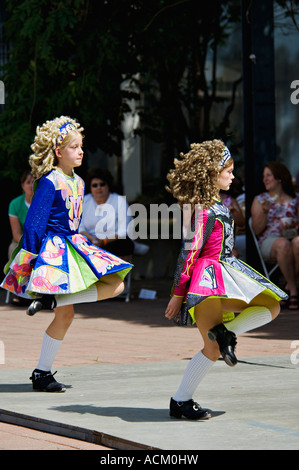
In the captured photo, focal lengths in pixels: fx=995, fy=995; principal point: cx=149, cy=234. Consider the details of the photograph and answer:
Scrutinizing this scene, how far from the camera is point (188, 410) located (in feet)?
18.1

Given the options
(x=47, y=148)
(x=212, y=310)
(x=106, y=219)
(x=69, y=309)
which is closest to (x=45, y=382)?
(x=69, y=309)

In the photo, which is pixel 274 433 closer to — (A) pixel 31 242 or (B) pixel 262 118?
(A) pixel 31 242

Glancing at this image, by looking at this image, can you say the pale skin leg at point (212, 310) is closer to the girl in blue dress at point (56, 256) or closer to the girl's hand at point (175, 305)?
the girl's hand at point (175, 305)

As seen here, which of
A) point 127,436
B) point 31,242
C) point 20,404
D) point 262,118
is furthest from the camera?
point 262,118

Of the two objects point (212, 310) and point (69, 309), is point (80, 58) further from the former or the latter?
point (212, 310)

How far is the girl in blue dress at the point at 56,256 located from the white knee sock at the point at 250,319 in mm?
1001

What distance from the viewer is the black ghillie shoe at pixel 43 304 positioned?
6.40 metres

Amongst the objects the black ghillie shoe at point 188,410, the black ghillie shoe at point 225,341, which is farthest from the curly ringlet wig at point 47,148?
the black ghillie shoe at point 188,410

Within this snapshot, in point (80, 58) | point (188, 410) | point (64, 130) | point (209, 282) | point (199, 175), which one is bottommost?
point (188, 410)

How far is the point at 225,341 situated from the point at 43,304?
146cm

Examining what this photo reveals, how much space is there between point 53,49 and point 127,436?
8637 mm

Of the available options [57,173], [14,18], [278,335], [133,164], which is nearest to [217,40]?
[133,164]

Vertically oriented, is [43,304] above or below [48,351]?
above

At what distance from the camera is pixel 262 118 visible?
1167 cm
